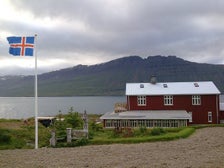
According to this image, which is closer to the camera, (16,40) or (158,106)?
(16,40)

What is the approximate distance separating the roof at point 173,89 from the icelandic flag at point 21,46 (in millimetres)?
24596

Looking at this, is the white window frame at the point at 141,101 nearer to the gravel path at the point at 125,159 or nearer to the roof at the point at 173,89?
the roof at the point at 173,89

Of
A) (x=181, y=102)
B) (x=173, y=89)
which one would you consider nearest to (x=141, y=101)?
(x=173, y=89)

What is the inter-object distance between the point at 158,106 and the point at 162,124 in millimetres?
7812

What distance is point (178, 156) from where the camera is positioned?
16500 mm

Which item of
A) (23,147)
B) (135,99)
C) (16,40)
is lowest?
(23,147)

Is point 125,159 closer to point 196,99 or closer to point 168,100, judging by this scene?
point 168,100

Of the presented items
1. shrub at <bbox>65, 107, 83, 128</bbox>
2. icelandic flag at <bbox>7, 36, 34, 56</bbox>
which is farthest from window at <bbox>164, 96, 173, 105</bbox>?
icelandic flag at <bbox>7, 36, 34, 56</bbox>

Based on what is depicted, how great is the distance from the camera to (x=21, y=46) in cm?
2267

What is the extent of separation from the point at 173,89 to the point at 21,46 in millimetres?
28368

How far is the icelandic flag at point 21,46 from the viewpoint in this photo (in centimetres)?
2242

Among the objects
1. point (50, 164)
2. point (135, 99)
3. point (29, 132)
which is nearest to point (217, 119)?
point (135, 99)

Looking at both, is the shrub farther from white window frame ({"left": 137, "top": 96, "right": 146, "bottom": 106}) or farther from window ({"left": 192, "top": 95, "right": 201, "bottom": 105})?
window ({"left": 192, "top": 95, "right": 201, "bottom": 105})

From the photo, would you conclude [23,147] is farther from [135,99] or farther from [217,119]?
[217,119]
